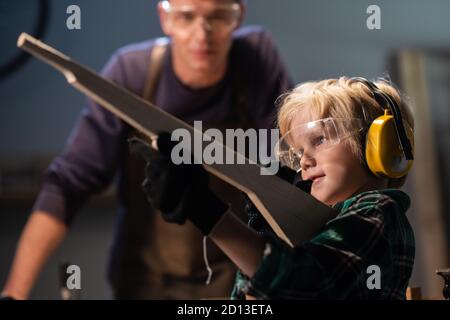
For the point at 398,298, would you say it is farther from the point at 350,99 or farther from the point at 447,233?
the point at 447,233

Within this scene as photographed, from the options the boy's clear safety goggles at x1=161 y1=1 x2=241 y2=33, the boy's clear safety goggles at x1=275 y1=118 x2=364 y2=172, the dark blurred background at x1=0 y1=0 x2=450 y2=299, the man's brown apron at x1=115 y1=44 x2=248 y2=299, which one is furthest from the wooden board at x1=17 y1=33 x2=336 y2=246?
the dark blurred background at x1=0 y1=0 x2=450 y2=299

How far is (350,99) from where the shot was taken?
1.02 meters

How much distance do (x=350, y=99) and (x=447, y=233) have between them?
5.79 feet

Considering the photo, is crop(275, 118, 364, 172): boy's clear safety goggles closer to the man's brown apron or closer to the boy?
the boy

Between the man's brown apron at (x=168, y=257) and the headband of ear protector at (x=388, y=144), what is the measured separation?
45.5 inches

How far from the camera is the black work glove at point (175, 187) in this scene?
0.77 meters

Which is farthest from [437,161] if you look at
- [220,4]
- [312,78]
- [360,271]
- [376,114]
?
[360,271]

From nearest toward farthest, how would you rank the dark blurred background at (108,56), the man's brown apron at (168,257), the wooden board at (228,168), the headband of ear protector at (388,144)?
the wooden board at (228,168) < the headband of ear protector at (388,144) < the man's brown apron at (168,257) < the dark blurred background at (108,56)

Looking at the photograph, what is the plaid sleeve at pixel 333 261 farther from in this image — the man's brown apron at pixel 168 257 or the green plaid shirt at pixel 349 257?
the man's brown apron at pixel 168 257

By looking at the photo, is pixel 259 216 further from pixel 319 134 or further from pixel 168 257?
pixel 168 257

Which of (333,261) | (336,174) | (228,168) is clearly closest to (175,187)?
(228,168)

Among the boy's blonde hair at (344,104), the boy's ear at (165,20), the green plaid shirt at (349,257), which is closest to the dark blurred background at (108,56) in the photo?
the boy's ear at (165,20)
